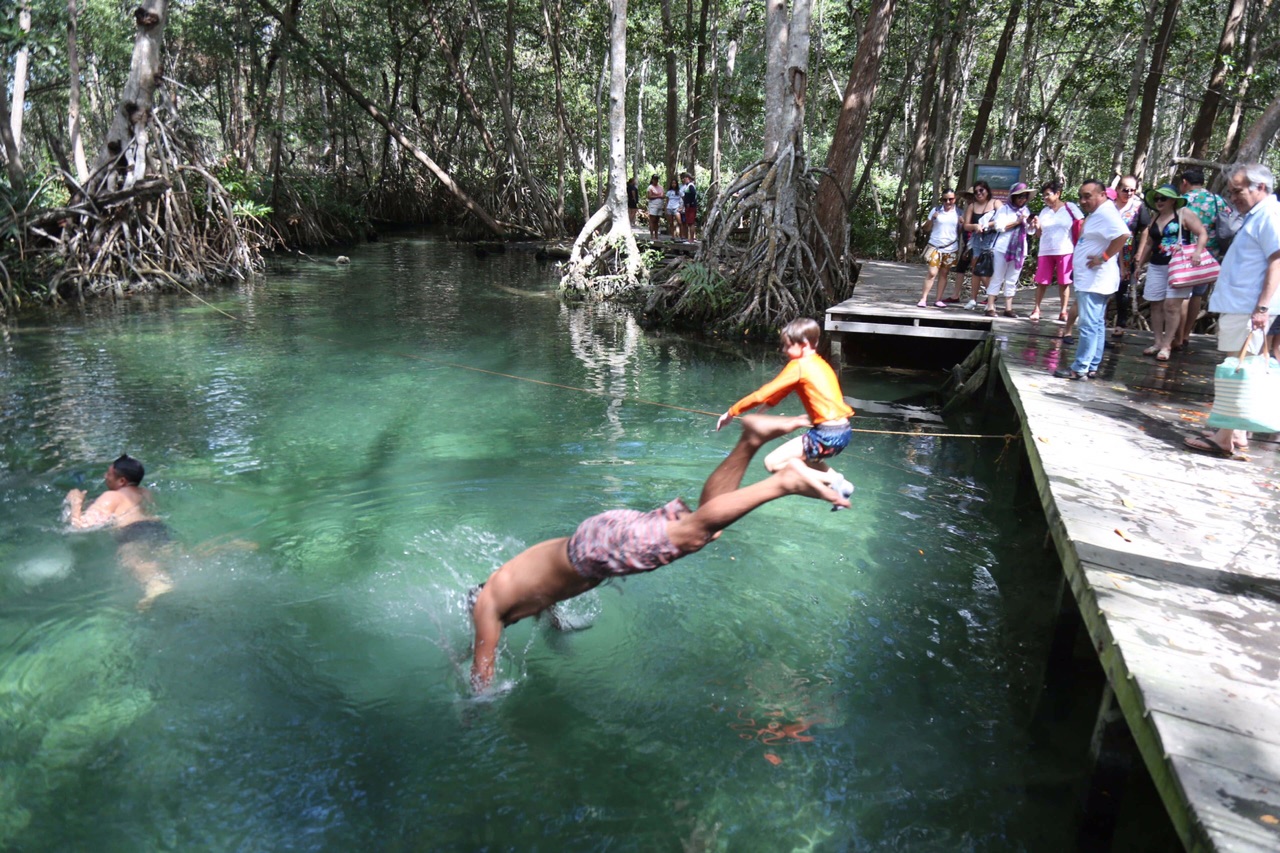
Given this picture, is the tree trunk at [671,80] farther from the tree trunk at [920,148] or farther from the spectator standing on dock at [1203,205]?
the spectator standing on dock at [1203,205]

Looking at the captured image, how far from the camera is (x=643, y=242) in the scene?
1775 cm

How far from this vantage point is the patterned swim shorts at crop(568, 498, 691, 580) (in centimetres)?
343

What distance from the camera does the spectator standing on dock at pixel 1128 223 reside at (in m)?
8.26

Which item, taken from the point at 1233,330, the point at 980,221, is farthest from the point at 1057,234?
the point at 1233,330

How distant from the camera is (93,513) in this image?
18.2 feet

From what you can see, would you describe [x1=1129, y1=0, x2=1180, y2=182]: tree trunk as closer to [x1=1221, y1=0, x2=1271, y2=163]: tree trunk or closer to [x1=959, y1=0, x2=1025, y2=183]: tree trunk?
[x1=1221, y1=0, x2=1271, y2=163]: tree trunk

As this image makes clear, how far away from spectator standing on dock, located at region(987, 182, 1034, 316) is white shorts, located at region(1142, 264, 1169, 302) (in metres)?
1.93

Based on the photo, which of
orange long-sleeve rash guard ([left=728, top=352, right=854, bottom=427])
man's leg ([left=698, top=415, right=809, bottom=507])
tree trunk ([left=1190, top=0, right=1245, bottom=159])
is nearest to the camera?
man's leg ([left=698, top=415, right=809, bottom=507])

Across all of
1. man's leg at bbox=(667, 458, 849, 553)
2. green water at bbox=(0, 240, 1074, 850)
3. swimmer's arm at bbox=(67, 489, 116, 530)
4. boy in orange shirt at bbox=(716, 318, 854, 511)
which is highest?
boy in orange shirt at bbox=(716, 318, 854, 511)

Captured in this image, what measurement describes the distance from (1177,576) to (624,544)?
2.33 meters

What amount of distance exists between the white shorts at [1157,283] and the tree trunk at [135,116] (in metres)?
14.7

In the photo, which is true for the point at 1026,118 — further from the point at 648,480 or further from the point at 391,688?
the point at 391,688

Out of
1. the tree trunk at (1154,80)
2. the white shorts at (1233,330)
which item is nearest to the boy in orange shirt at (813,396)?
the white shorts at (1233,330)

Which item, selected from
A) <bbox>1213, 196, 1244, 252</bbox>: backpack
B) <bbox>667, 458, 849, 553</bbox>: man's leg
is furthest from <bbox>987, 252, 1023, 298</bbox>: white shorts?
<bbox>667, 458, 849, 553</bbox>: man's leg
